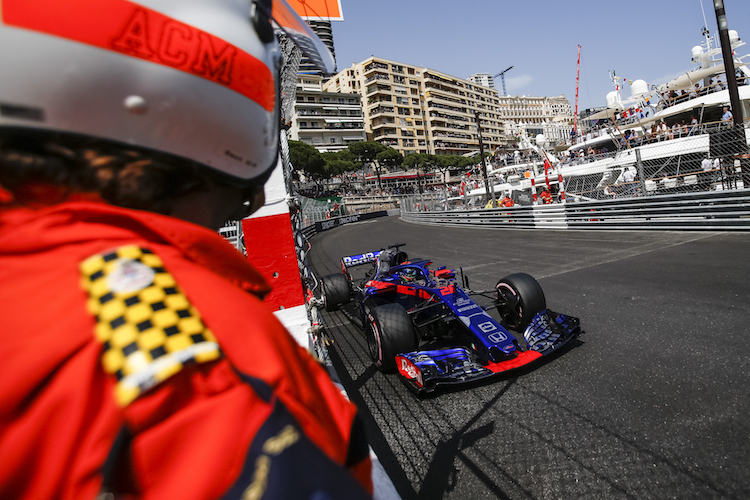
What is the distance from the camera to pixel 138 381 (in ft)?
1.51

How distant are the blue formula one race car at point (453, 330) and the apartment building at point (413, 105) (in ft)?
188

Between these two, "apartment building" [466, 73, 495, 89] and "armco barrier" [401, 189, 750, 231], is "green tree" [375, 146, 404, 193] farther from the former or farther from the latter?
"apartment building" [466, 73, 495, 89]

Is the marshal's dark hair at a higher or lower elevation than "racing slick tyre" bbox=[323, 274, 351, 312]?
higher

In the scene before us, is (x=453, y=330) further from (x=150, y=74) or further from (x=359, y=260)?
(x=150, y=74)

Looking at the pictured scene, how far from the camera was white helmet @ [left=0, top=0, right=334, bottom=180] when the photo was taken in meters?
0.68

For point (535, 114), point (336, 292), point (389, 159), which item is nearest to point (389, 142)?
point (389, 159)

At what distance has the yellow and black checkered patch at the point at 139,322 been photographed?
47 cm

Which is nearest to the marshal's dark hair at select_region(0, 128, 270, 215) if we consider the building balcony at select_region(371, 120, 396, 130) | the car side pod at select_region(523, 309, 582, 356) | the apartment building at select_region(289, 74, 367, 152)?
the car side pod at select_region(523, 309, 582, 356)

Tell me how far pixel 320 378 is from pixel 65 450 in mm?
343

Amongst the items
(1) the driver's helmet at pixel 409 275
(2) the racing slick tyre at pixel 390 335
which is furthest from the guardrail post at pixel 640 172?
(2) the racing slick tyre at pixel 390 335

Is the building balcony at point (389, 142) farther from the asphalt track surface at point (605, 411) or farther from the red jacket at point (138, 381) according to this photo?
the red jacket at point (138, 381)

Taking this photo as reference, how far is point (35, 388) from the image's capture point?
0.43 metres

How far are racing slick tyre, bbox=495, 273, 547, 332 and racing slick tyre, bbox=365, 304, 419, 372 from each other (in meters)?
1.19

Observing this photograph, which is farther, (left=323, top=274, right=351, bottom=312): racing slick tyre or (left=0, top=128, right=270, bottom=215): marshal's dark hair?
(left=323, top=274, right=351, bottom=312): racing slick tyre
